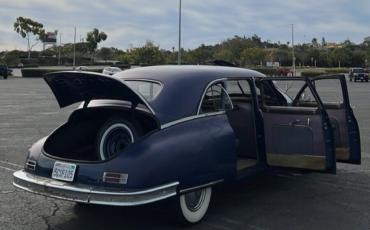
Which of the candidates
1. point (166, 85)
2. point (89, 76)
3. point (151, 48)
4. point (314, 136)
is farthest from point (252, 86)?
point (151, 48)

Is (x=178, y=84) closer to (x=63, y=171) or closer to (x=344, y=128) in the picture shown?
(x=63, y=171)

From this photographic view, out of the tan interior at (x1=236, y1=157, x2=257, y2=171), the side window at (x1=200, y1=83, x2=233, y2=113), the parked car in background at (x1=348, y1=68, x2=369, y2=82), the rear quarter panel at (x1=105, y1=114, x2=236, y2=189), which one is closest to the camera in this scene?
the rear quarter panel at (x1=105, y1=114, x2=236, y2=189)

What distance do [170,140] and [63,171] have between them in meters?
1.12

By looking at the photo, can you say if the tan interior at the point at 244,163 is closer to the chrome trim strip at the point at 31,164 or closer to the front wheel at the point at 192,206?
the front wheel at the point at 192,206

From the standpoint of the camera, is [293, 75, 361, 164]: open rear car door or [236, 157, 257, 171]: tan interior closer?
[236, 157, 257, 171]: tan interior

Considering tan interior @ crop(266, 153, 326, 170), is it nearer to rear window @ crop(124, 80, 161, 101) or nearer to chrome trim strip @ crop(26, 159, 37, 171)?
rear window @ crop(124, 80, 161, 101)

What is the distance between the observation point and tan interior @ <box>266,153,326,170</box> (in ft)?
19.1

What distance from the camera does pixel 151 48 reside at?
74500 mm

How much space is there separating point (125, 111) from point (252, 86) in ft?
6.18

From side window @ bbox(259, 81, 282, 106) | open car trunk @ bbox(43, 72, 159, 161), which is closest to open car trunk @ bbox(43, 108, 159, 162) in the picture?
open car trunk @ bbox(43, 72, 159, 161)

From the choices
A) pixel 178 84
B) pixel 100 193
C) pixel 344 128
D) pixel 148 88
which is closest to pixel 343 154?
pixel 344 128

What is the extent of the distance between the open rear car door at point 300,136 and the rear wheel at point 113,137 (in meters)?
1.99

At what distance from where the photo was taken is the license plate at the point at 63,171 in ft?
15.3

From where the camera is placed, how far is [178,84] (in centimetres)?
527
